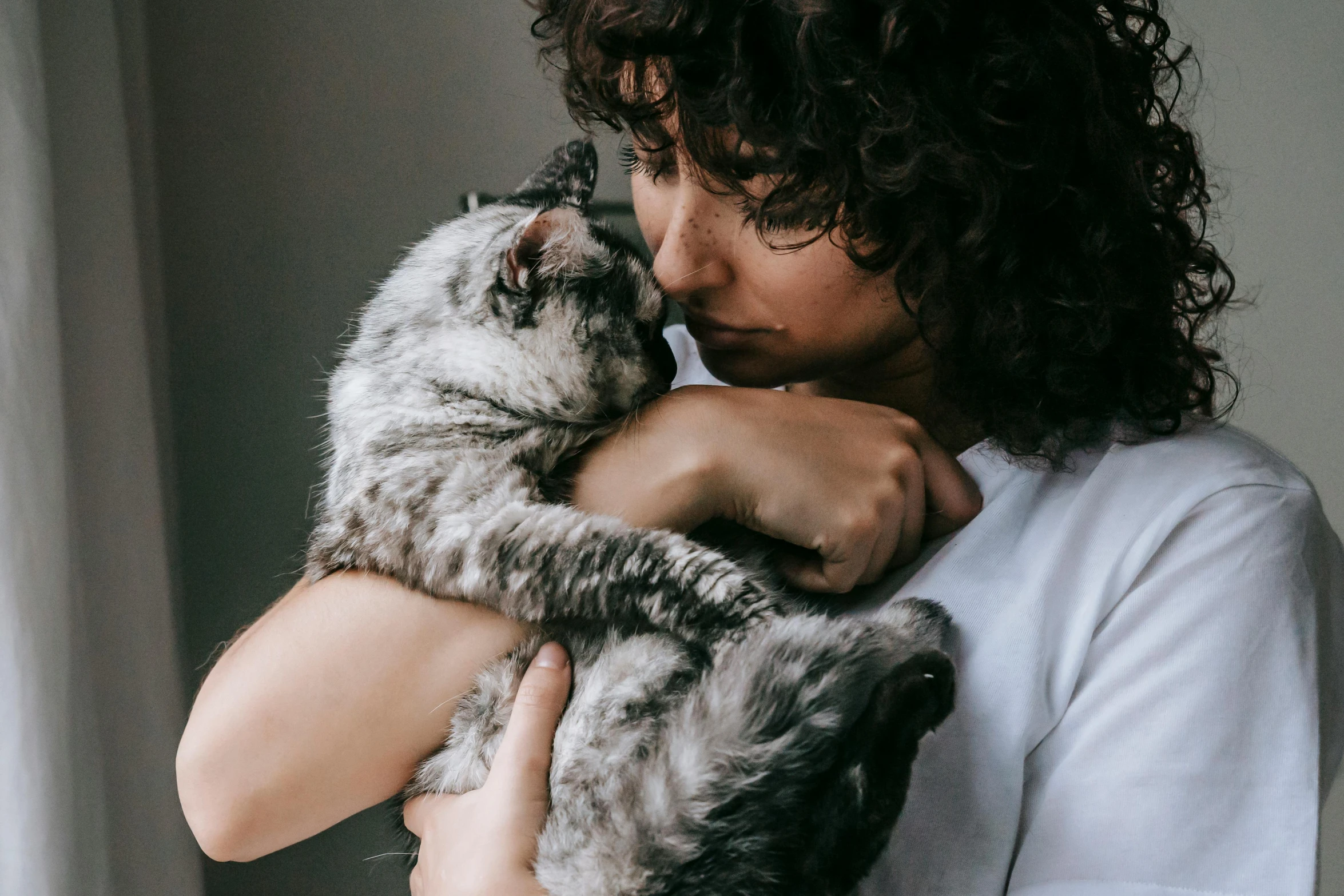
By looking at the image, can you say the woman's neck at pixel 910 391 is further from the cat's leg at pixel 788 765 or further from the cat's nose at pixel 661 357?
the cat's leg at pixel 788 765

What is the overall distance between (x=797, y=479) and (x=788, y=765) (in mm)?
304

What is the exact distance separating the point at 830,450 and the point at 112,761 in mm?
1348

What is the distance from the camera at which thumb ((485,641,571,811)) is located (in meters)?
0.82

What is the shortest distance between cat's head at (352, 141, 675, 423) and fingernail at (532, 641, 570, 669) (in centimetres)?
34

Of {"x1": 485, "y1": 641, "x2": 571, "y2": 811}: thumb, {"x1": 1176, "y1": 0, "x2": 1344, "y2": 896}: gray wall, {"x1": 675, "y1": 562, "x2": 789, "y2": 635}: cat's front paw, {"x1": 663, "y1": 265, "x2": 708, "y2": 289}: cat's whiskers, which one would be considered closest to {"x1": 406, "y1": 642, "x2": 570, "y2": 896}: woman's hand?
{"x1": 485, "y1": 641, "x2": 571, "y2": 811}: thumb

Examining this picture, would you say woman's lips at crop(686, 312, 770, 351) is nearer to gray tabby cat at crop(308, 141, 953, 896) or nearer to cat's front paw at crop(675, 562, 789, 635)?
gray tabby cat at crop(308, 141, 953, 896)

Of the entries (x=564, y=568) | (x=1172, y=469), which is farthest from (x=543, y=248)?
(x=1172, y=469)

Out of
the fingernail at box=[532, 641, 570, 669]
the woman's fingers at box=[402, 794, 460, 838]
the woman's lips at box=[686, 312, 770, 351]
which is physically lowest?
the woman's fingers at box=[402, 794, 460, 838]

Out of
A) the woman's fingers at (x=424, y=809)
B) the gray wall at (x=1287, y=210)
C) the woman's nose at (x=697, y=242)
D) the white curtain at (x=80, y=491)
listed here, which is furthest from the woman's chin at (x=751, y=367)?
the gray wall at (x=1287, y=210)

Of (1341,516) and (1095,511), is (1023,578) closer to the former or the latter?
(1095,511)

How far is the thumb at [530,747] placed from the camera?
817 millimetres

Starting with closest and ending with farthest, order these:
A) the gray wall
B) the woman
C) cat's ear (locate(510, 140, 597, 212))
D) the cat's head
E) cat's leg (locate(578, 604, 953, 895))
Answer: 1. cat's leg (locate(578, 604, 953, 895))
2. the woman
3. the cat's head
4. cat's ear (locate(510, 140, 597, 212))
5. the gray wall

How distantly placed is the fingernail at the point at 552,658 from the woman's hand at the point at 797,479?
16 centimetres

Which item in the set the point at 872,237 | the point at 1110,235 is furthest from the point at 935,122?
the point at 1110,235
